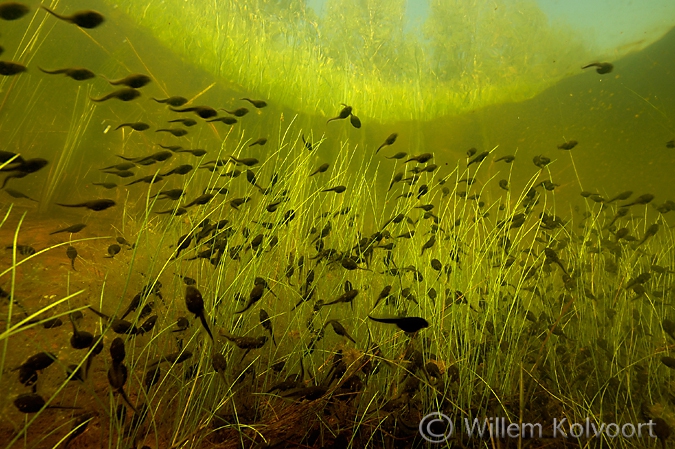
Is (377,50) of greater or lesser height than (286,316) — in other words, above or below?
above

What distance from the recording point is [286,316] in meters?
2.44

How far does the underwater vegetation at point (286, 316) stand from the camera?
141cm

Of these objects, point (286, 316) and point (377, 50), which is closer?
point (286, 316)

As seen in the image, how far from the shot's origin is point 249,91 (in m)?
6.72

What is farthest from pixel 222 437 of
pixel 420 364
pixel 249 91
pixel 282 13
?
pixel 282 13

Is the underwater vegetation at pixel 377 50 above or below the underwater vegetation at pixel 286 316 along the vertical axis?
above

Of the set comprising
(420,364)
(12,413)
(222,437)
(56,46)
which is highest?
(56,46)

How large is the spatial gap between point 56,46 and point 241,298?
668 centimetres

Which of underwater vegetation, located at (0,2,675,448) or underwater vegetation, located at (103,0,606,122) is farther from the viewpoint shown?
underwater vegetation, located at (103,0,606,122)

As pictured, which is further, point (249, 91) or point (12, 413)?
point (249, 91)

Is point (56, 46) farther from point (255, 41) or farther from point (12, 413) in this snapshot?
point (12, 413)

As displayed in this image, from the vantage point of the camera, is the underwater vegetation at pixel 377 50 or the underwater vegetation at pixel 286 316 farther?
the underwater vegetation at pixel 377 50

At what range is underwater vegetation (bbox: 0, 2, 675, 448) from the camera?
55.6 inches

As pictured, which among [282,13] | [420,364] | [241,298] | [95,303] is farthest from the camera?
[282,13]
